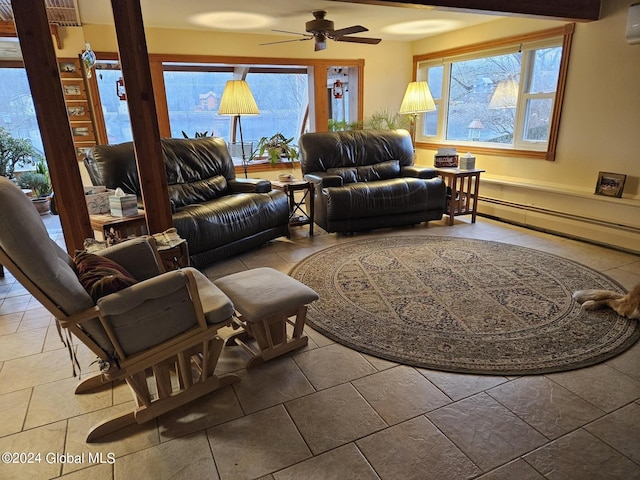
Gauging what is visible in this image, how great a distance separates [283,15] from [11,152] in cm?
419

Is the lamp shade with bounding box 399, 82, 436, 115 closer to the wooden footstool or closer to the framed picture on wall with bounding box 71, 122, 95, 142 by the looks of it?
the wooden footstool

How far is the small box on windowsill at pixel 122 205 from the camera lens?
2.66 metres

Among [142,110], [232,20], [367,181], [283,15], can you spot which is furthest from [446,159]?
[142,110]

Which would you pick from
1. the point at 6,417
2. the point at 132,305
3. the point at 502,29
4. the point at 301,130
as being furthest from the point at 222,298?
the point at 301,130

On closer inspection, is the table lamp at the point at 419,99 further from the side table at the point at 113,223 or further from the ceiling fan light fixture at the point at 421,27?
the side table at the point at 113,223

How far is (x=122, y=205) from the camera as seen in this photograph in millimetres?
2662

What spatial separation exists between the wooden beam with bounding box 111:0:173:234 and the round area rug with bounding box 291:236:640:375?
4.10 feet

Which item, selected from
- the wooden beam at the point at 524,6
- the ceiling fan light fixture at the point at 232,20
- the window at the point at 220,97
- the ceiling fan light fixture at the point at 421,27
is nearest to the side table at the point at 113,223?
the wooden beam at the point at 524,6

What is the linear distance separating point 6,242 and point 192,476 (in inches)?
41.2

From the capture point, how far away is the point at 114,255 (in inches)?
78.7

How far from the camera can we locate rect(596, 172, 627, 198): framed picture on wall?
3.76 m

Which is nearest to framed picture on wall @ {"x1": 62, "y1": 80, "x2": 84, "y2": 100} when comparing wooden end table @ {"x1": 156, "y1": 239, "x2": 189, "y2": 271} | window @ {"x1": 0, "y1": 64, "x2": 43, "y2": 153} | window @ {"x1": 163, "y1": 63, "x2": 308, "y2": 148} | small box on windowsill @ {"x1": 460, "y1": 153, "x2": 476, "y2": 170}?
window @ {"x1": 0, "y1": 64, "x2": 43, "y2": 153}

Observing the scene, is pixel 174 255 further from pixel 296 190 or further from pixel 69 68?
pixel 69 68

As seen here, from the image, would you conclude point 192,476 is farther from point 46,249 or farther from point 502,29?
point 502,29
